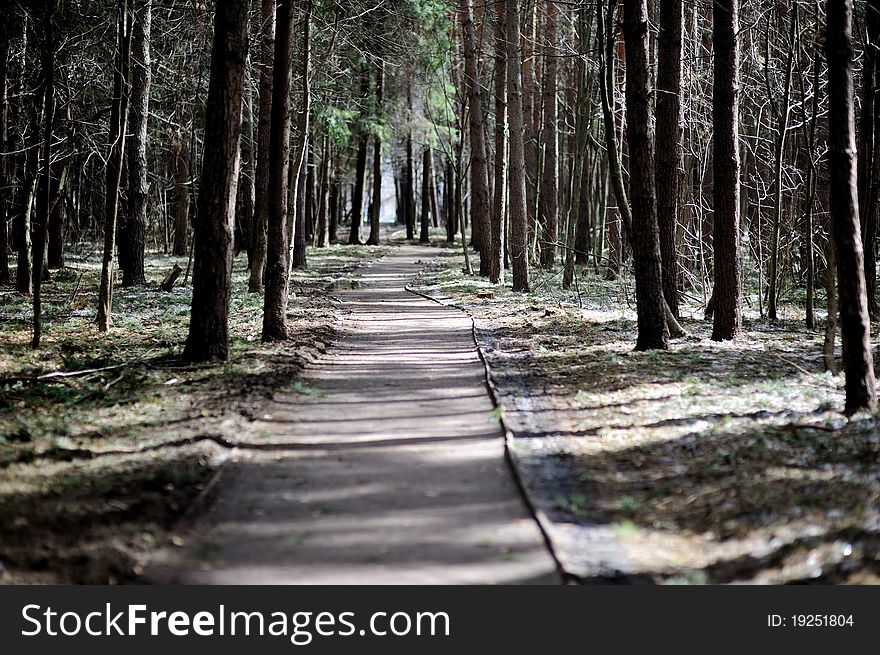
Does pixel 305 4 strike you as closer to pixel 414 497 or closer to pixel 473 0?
pixel 473 0

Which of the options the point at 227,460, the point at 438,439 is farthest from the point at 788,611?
the point at 227,460

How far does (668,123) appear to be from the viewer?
14.6 m

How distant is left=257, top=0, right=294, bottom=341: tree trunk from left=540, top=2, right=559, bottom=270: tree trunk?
44.5 ft

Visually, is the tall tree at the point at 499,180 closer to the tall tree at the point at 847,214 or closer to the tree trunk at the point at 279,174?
the tree trunk at the point at 279,174

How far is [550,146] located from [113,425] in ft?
77.8

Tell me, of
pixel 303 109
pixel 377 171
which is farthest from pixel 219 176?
pixel 377 171

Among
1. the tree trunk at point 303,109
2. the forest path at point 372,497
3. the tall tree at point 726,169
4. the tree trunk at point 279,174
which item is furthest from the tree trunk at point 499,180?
the forest path at point 372,497

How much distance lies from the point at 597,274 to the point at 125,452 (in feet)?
71.1

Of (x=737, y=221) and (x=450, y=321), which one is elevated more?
(x=737, y=221)

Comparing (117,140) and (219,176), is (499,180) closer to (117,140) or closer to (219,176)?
(117,140)

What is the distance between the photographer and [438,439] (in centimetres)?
805

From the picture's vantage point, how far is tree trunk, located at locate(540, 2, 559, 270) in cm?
2659

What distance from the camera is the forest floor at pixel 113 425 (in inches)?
209

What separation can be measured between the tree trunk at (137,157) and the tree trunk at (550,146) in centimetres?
1118
